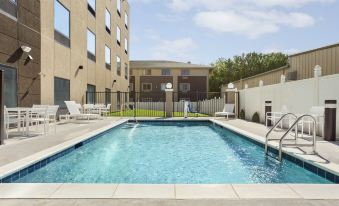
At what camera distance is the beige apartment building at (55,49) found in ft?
37.7

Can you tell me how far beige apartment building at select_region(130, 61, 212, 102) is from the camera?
A: 48719 mm

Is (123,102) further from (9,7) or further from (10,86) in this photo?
(9,7)

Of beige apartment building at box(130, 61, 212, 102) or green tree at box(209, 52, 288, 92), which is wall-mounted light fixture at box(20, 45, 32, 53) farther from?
green tree at box(209, 52, 288, 92)

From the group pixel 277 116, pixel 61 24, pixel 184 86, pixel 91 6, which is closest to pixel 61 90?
pixel 61 24

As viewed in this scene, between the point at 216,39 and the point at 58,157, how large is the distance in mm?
28286

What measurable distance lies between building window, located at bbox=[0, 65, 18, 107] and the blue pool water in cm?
350

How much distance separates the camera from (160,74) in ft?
164

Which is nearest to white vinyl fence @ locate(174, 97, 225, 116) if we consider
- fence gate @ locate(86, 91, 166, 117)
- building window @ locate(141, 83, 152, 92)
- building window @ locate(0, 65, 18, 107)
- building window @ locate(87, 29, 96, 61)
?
fence gate @ locate(86, 91, 166, 117)

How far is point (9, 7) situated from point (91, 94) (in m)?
11.2

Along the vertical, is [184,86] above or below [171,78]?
below

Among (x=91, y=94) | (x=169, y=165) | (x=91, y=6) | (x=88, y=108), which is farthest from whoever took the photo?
(x=91, y=94)

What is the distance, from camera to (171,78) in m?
49.5

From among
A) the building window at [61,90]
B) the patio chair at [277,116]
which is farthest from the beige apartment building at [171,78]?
the patio chair at [277,116]

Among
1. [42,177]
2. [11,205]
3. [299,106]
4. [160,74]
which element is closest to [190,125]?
[299,106]
